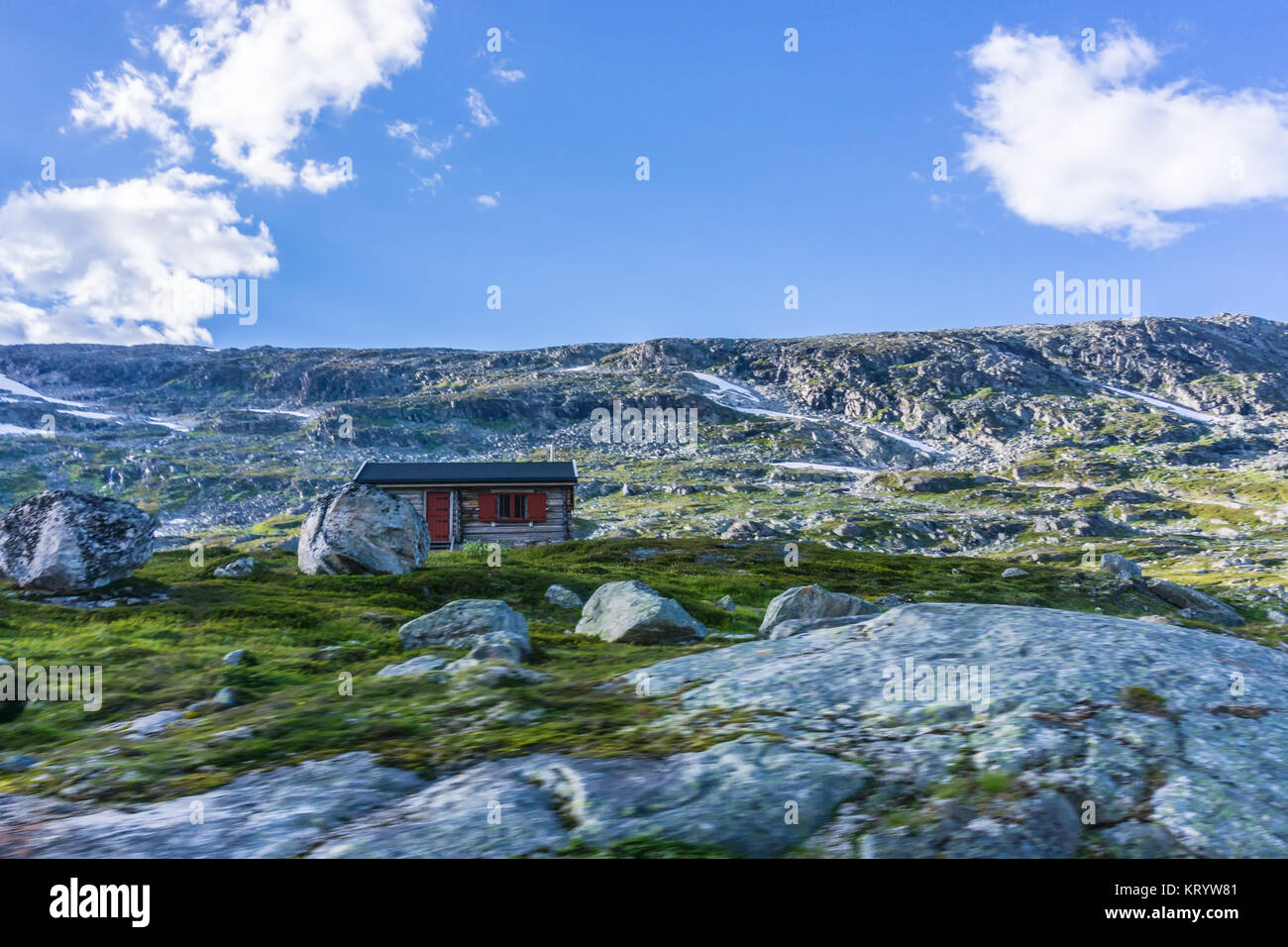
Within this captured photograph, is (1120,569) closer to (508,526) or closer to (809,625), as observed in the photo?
(809,625)

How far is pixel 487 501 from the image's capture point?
57.7 m

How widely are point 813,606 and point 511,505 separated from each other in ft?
130

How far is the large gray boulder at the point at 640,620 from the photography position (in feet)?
61.7

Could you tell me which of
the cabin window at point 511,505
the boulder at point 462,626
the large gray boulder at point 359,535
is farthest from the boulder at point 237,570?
the cabin window at point 511,505

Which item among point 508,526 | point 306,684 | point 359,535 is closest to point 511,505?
point 508,526

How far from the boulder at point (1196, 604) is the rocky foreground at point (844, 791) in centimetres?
3932

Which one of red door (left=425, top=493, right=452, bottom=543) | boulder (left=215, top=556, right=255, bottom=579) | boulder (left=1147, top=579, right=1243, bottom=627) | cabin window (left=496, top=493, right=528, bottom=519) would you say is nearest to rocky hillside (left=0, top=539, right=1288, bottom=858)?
boulder (left=215, top=556, right=255, bottom=579)

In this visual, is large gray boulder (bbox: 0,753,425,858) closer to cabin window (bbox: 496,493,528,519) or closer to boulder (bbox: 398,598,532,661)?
boulder (bbox: 398,598,532,661)

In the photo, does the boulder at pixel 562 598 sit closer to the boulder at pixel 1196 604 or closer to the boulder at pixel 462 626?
the boulder at pixel 462 626

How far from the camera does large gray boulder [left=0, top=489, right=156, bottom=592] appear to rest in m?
23.1

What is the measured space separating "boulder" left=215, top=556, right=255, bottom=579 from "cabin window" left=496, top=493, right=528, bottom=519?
27.1 meters

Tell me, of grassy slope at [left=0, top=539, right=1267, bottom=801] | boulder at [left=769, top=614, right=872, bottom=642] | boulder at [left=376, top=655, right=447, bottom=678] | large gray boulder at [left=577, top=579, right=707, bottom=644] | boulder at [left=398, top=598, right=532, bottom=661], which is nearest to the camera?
grassy slope at [left=0, top=539, right=1267, bottom=801]

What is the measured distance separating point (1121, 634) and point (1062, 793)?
272 inches
